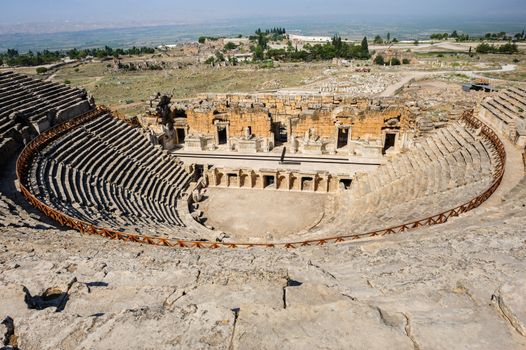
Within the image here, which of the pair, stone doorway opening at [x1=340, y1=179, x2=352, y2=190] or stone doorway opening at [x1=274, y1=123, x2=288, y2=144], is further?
stone doorway opening at [x1=274, y1=123, x2=288, y2=144]

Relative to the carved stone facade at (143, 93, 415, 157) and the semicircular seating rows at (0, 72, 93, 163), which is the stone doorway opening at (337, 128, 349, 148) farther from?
the semicircular seating rows at (0, 72, 93, 163)

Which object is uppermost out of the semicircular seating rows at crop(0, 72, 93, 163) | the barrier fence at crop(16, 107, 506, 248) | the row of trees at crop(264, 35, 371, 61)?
the row of trees at crop(264, 35, 371, 61)

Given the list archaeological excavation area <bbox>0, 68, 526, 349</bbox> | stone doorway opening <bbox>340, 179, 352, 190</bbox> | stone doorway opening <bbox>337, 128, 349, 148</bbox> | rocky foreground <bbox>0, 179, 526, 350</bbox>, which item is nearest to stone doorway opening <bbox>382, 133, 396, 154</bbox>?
archaeological excavation area <bbox>0, 68, 526, 349</bbox>

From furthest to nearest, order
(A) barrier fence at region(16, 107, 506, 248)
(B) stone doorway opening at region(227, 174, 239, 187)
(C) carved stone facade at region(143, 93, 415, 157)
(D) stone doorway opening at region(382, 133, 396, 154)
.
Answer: (D) stone doorway opening at region(382, 133, 396, 154) < (C) carved stone facade at region(143, 93, 415, 157) < (B) stone doorway opening at region(227, 174, 239, 187) < (A) barrier fence at region(16, 107, 506, 248)

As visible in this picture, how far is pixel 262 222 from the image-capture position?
1936 cm

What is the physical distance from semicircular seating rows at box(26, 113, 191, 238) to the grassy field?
78.1 ft

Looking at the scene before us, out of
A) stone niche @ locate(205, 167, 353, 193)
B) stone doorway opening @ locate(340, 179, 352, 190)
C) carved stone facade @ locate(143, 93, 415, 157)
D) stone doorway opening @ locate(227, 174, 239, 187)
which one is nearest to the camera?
stone niche @ locate(205, 167, 353, 193)

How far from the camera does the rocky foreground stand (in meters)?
4.55

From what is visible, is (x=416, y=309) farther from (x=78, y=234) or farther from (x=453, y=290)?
(x=78, y=234)

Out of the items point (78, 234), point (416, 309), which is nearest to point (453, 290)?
point (416, 309)

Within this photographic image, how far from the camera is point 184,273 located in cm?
793

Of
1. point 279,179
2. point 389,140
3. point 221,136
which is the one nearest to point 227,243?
point 279,179

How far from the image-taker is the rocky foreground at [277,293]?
4551 millimetres

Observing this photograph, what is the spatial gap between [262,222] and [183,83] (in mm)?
58144
